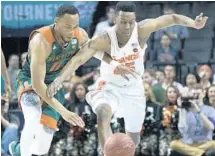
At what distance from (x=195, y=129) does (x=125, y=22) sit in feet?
8.09

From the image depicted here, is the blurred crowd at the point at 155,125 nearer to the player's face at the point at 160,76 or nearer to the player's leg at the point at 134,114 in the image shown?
the player's face at the point at 160,76

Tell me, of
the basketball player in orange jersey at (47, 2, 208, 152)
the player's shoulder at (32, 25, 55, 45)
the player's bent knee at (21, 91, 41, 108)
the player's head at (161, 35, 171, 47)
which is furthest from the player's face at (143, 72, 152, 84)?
the player's shoulder at (32, 25, 55, 45)

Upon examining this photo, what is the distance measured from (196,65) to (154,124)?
224 centimetres

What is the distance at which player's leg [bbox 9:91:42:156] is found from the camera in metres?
7.65

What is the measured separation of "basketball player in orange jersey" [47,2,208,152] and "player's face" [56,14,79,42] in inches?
11.2

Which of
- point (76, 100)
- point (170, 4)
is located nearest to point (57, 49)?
point (76, 100)

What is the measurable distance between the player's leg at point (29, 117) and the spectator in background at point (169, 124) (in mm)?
2882

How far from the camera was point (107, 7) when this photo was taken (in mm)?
13156

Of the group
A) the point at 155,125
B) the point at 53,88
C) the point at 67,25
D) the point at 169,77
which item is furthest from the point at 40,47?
the point at 169,77

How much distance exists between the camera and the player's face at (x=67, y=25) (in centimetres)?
743

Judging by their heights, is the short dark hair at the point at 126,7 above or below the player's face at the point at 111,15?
above

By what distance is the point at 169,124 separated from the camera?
10.3 m

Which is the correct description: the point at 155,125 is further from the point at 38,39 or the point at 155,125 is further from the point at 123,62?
the point at 38,39

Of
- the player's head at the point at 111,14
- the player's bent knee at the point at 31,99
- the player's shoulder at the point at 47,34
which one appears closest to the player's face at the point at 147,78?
the player's head at the point at 111,14
